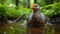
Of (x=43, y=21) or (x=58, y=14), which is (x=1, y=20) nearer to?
(x=58, y=14)

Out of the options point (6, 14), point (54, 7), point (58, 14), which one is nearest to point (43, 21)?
point (54, 7)

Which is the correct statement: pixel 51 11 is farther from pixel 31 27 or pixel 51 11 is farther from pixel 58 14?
pixel 31 27

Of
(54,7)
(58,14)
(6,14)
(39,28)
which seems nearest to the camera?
(39,28)

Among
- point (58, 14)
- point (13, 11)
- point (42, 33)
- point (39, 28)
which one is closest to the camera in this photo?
point (42, 33)

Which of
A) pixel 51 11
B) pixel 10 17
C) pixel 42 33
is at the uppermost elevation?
pixel 42 33

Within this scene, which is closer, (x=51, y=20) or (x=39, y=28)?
(x=39, y=28)

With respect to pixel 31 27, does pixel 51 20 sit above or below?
below

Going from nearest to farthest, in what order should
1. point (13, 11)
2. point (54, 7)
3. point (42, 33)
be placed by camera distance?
point (42, 33), point (54, 7), point (13, 11)

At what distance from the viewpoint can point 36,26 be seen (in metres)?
5.31

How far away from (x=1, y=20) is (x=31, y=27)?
4084 millimetres

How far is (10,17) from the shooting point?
1084 centimetres

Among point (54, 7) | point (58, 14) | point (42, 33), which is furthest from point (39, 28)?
point (58, 14)

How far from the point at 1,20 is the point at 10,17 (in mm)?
1602

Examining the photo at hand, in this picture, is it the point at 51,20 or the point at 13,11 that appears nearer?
the point at 51,20
